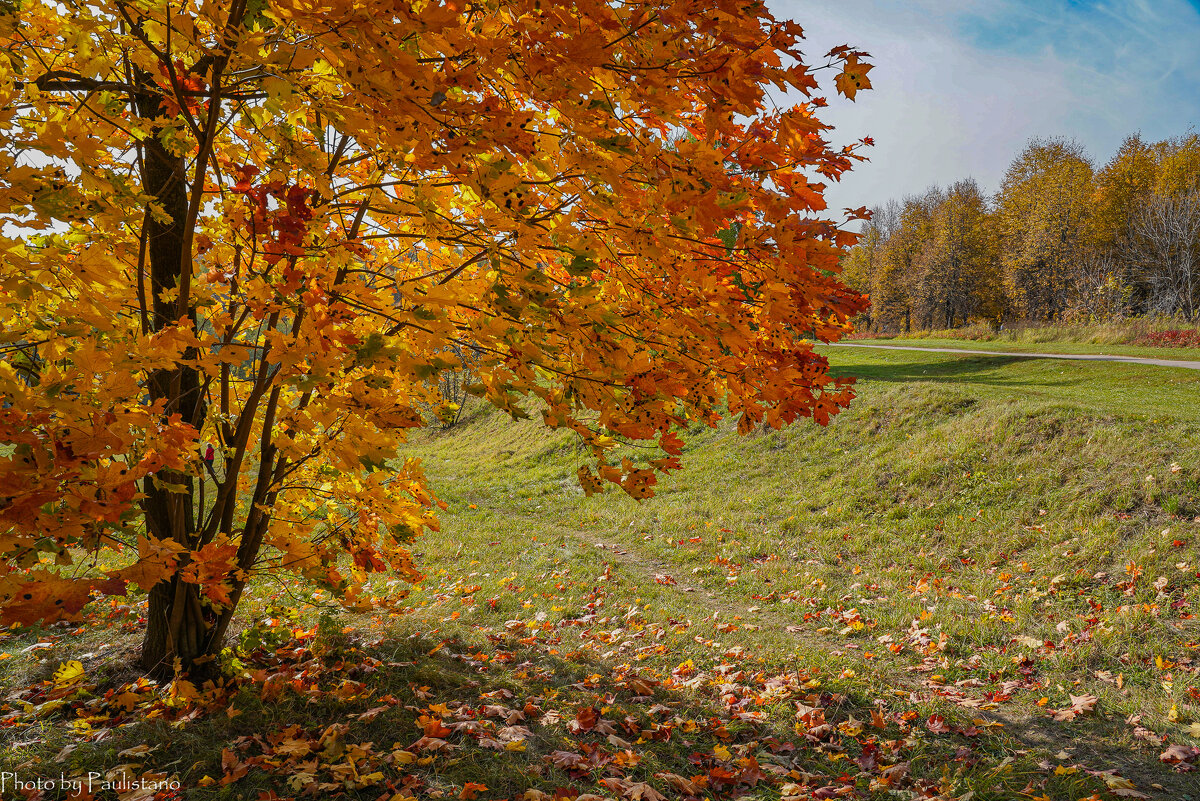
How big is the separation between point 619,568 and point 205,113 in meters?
5.64

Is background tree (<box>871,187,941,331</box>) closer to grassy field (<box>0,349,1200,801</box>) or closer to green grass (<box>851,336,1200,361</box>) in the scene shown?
green grass (<box>851,336,1200,361</box>)

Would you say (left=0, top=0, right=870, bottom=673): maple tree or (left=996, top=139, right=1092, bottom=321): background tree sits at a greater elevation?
(left=996, top=139, right=1092, bottom=321): background tree

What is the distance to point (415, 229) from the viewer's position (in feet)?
8.09

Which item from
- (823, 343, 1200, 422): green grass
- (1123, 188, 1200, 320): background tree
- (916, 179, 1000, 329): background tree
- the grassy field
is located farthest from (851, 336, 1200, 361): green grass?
(916, 179, 1000, 329): background tree

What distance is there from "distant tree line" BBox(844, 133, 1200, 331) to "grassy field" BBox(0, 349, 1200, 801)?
23236 mm

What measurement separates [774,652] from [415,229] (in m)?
3.98

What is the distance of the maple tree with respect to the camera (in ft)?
5.24

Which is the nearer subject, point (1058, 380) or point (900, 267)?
point (1058, 380)

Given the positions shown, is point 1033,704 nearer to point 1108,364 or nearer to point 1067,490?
point 1067,490

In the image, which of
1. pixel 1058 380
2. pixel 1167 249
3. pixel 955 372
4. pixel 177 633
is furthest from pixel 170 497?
pixel 1167 249

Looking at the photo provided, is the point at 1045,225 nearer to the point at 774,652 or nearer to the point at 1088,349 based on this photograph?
the point at 1088,349

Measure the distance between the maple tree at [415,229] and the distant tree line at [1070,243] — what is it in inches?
1150

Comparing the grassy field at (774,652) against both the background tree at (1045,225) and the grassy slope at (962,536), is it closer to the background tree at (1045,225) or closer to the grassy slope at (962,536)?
the grassy slope at (962,536)

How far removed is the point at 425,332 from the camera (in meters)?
2.01
